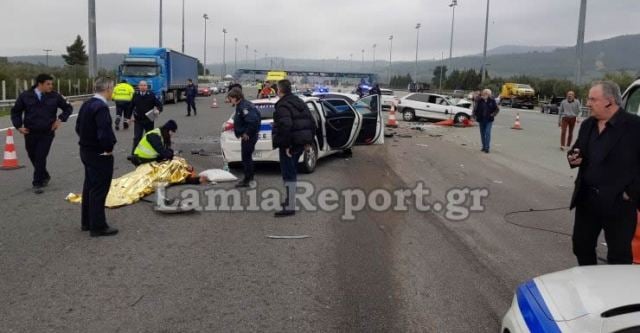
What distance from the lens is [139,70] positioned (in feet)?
111

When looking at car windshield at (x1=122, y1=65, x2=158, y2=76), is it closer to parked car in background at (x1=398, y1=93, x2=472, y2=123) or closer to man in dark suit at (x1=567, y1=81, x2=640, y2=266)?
parked car in background at (x1=398, y1=93, x2=472, y2=123)

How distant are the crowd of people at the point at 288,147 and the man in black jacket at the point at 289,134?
0.04 feet

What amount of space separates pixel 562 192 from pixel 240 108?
5.89 meters

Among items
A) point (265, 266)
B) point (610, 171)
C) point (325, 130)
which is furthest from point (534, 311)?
point (325, 130)

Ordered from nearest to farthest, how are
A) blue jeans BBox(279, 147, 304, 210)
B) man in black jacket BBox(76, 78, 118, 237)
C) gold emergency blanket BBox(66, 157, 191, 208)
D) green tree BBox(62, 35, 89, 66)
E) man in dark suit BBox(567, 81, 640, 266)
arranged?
1. man in dark suit BBox(567, 81, 640, 266)
2. man in black jacket BBox(76, 78, 118, 237)
3. blue jeans BBox(279, 147, 304, 210)
4. gold emergency blanket BBox(66, 157, 191, 208)
5. green tree BBox(62, 35, 89, 66)

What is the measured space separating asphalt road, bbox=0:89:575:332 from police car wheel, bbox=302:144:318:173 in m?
1.20

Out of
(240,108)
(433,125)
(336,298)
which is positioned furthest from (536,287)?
(433,125)

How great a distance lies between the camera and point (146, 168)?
29.3 feet

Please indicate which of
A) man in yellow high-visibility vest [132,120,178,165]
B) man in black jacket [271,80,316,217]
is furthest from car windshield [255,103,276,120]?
man in black jacket [271,80,316,217]

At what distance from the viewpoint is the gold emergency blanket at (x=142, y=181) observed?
812cm

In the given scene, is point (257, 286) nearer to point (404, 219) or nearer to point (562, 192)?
point (404, 219)

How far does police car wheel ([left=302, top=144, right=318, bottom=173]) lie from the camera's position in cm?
1102

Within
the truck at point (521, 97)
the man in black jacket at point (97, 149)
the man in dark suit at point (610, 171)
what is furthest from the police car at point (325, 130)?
the truck at point (521, 97)

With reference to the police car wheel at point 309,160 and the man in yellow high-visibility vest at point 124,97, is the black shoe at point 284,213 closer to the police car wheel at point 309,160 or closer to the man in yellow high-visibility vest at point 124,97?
the police car wheel at point 309,160
